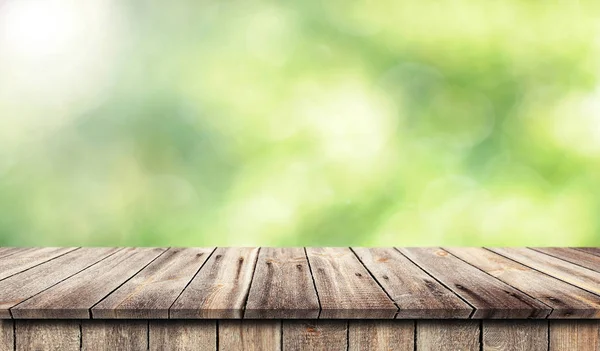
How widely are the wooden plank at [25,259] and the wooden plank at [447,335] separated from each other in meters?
1.06

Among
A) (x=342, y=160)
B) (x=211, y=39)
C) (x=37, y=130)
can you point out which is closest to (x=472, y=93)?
(x=342, y=160)

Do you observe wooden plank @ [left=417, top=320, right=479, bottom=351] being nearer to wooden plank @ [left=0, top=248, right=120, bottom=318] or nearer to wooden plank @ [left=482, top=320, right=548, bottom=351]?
wooden plank @ [left=482, top=320, right=548, bottom=351]

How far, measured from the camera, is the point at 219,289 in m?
1.34

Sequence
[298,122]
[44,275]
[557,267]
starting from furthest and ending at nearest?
[298,122]
[557,267]
[44,275]

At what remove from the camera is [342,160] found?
7.25 feet

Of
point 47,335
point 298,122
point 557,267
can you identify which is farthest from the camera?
point 298,122

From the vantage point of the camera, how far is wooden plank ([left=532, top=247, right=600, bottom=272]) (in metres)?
1.70

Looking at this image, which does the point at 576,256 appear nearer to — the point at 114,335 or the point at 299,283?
the point at 299,283

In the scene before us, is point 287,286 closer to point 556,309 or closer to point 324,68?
point 556,309

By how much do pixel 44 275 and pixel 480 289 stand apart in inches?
43.2

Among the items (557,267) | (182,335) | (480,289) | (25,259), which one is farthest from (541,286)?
(25,259)

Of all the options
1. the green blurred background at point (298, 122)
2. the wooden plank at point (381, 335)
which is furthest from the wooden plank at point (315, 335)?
the green blurred background at point (298, 122)

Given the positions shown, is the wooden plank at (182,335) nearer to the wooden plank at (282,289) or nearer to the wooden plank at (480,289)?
the wooden plank at (282,289)

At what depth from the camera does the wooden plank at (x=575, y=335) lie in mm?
1233
